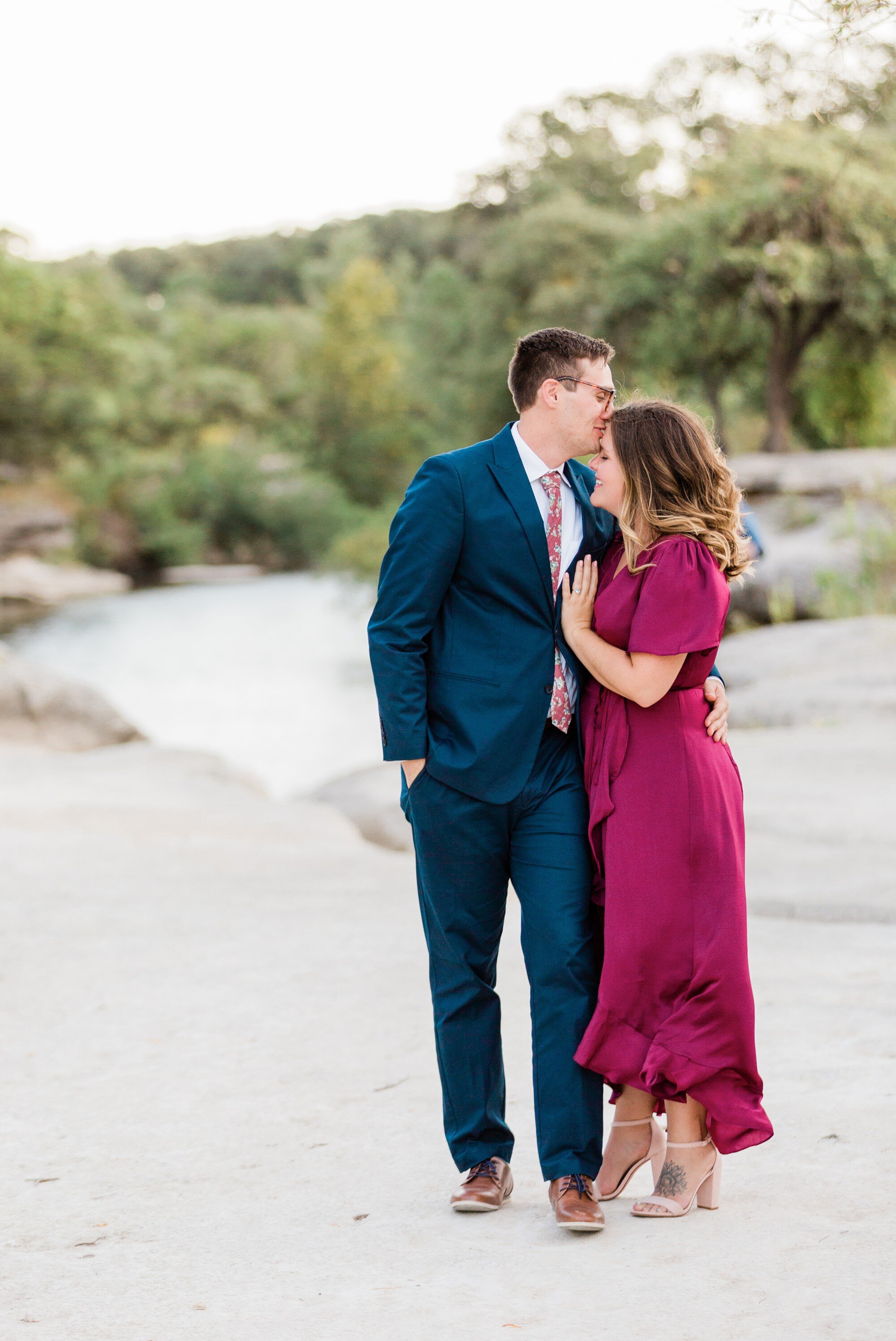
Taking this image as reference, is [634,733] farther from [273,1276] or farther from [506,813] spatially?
[273,1276]

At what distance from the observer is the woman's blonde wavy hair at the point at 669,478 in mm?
2809

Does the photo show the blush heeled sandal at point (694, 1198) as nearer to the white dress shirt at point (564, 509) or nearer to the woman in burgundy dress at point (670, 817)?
the woman in burgundy dress at point (670, 817)

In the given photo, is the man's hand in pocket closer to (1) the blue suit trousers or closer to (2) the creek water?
(1) the blue suit trousers

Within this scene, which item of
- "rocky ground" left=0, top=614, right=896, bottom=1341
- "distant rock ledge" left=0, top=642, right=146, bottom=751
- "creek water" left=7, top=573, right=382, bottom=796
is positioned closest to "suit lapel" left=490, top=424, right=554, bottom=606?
"rocky ground" left=0, top=614, right=896, bottom=1341

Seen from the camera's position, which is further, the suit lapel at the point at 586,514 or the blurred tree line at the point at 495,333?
the blurred tree line at the point at 495,333

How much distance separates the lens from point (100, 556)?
41.6 m

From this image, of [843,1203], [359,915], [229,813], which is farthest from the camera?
[229,813]

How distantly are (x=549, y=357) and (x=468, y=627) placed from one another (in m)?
Result: 0.64

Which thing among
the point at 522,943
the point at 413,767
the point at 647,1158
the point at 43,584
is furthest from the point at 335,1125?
the point at 43,584

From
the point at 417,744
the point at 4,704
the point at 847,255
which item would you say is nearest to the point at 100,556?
the point at 847,255

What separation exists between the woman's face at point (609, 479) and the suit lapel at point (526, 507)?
0.14m

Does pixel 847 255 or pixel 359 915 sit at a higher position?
pixel 847 255

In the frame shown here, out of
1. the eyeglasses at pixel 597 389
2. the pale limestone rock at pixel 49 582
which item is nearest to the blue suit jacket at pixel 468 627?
the eyeglasses at pixel 597 389

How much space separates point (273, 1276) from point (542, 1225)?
1.92 ft
